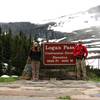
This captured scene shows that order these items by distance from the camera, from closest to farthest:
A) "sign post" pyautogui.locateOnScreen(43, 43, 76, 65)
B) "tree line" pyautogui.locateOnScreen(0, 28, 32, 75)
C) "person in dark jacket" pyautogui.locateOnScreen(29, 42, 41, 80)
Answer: "person in dark jacket" pyautogui.locateOnScreen(29, 42, 41, 80), "sign post" pyautogui.locateOnScreen(43, 43, 76, 65), "tree line" pyautogui.locateOnScreen(0, 28, 32, 75)

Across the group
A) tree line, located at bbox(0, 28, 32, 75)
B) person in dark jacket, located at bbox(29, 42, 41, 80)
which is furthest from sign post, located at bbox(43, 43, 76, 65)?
tree line, located at bbox(0, 28, 32, 75)

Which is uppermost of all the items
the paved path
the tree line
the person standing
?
the tree line

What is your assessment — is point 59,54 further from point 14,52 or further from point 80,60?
point 14,52

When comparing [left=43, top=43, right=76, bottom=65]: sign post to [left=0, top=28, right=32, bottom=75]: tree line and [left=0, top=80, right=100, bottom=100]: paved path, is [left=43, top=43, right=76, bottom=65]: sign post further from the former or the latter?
[left=0, top=28, right=32, bottom=75]: tree line

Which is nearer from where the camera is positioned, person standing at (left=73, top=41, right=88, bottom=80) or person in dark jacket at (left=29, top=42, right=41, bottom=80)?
person in dark jacket at (left=29, top=42, right=41, bottom=80)

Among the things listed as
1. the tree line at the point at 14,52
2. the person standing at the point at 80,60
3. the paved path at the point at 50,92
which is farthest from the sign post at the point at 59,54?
the tree line at the point at 14,52

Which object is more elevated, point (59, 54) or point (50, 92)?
point (59, 54)

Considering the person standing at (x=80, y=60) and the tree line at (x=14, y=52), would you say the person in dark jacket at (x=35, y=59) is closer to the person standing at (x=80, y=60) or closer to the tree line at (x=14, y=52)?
the person standing at (x=80, y=60)

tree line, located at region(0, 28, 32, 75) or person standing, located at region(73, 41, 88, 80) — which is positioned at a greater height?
tree line, located at region(0, 28, 32, 75)

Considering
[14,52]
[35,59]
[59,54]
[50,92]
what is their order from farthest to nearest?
[14,52] → [59,54] → [35,59] → [50,92]

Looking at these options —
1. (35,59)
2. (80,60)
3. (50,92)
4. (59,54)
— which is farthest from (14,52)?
(50,92)

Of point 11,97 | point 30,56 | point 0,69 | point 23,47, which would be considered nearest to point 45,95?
point 11,97

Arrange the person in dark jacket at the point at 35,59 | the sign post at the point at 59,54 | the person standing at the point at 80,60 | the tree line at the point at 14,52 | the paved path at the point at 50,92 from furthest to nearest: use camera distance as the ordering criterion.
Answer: the tree line at the point at 14,52 < the sign post at the point at 59,54 < the person standing at the point at 80,60 < the person in dark jacket at the point at 35,59 < the paved path at the point at 50,92

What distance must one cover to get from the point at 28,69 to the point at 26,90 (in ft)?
21.3
